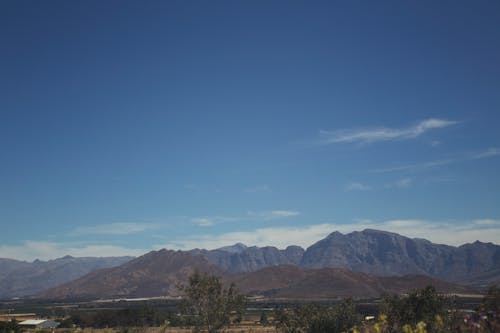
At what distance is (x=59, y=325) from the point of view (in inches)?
6019

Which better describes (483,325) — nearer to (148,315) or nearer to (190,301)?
(190,301)

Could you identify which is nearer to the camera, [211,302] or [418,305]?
[418,305]

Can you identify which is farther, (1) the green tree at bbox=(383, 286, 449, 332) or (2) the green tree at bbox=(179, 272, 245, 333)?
(2) the green tree at bbox=(179, 272, 245, 333)

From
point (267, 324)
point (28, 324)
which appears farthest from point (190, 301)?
point (28, 324)

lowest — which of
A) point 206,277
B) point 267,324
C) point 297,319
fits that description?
point 267,324

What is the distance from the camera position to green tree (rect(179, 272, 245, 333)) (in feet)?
190

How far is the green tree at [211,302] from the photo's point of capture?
57781mm

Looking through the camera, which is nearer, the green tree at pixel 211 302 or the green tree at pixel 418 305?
the green tree at pixel 418 305

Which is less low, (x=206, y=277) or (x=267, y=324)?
(x=206, y=277)

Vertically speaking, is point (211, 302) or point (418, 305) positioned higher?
point (211, 302)

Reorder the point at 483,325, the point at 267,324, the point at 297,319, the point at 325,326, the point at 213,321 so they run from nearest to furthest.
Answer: the point at 483,325 → the point at 325,326 → the point at 297,319 → the point at 213,321 → the point at 267,324

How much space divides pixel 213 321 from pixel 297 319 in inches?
565

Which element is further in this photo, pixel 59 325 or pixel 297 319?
pixel 59 325

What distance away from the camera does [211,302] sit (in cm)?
5828
